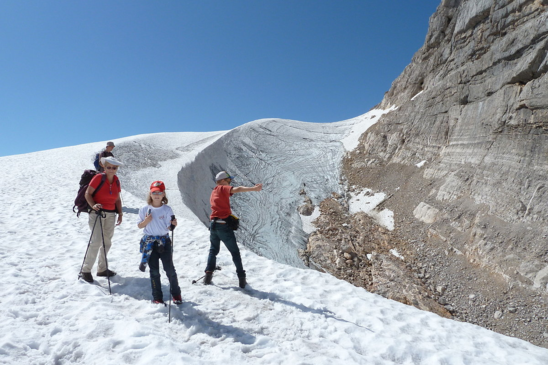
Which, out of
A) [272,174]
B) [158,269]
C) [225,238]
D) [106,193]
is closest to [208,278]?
[225,238]

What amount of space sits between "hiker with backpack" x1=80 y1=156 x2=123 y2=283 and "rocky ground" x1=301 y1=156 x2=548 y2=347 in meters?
12.1

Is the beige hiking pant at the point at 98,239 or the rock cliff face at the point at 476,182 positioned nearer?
the beige hiking pant at the point at 98,239

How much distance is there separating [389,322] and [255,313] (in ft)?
8.99

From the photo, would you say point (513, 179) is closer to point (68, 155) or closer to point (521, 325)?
point (521, 325)

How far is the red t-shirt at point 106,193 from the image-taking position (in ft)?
20.0

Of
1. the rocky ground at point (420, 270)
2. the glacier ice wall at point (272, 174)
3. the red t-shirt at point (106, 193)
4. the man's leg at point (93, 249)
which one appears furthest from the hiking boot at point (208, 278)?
the rocky ground at point (420, 270)

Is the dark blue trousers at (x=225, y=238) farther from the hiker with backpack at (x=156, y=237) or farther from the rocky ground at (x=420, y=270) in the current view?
the rocky ground at (x=420, y=270)

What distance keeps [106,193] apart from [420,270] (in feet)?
52.5

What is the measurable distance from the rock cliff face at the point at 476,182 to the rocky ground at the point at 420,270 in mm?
53

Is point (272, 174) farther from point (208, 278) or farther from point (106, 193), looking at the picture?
point (106, 193)

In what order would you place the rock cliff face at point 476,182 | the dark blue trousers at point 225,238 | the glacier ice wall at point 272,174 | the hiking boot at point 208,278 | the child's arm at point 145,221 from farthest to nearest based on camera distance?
the glacier ice wall at point 272,174, the rock cliff face at point 476,182, the hiking boot at point 208,278, the dark blue trousers at point 225,238, the child's arm at point 145,221

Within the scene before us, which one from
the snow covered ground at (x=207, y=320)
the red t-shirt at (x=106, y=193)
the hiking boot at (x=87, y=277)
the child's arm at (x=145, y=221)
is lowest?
the snow covered ground at (x=207, y=320)

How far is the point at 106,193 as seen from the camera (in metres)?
6.23

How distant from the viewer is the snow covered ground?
423cm
